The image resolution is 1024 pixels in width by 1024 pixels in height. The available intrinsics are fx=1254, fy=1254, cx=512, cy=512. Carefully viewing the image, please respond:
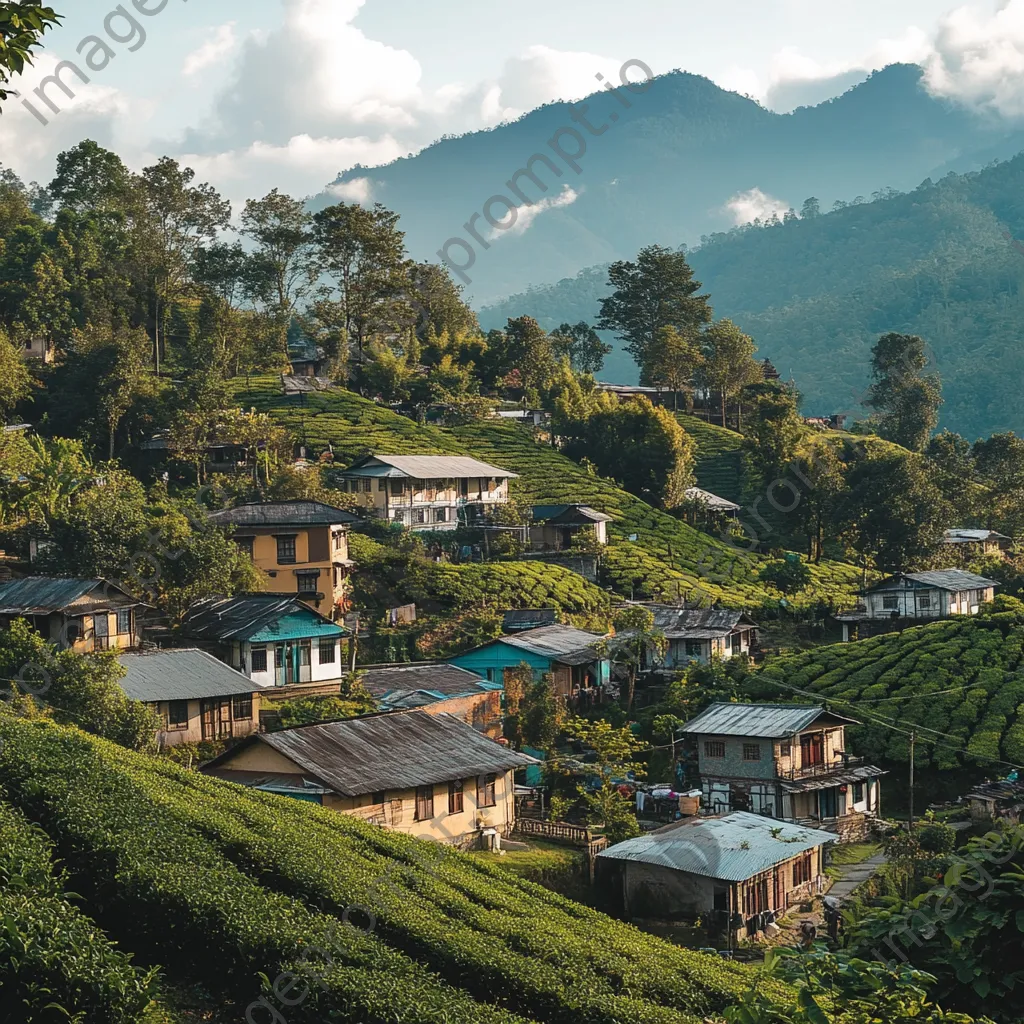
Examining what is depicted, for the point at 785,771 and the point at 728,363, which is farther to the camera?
the point at 728,363

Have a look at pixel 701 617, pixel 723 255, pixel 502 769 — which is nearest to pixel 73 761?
pixel 502 769

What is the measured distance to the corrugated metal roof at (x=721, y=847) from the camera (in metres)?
24.4

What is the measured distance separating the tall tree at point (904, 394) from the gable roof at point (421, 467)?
34272 mm

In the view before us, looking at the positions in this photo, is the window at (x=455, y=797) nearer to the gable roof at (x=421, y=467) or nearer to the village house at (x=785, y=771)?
the village house at (x=785, y=771)

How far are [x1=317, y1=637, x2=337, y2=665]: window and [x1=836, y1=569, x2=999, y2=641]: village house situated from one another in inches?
869

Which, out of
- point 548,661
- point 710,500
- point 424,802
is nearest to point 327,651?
point 548,661

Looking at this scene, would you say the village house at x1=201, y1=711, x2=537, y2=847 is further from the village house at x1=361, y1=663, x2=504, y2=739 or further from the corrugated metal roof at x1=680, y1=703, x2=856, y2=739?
the corrugated metal roof at x1=680, y1=703, x2=856, y2=739

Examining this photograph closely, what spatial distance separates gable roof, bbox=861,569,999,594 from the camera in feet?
166

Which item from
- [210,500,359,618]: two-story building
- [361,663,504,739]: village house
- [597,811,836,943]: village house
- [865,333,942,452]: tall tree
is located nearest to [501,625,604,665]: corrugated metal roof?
[361,663,504,739]: village house

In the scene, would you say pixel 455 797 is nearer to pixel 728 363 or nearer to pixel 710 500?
pixel 710 500

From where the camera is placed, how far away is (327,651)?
120 feet

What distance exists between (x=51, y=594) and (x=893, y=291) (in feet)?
403

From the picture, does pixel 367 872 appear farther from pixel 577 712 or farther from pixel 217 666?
pixel 577 712

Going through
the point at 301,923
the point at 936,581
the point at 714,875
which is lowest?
the point at 714,875
